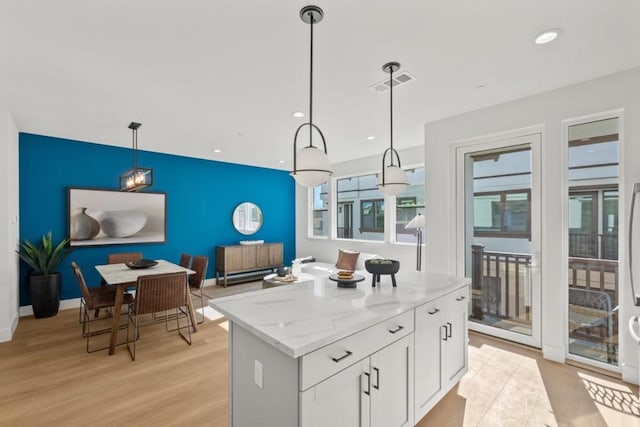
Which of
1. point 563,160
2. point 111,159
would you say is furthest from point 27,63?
point 563,160

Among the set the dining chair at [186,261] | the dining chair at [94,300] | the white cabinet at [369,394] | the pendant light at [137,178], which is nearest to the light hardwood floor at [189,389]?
the dining chair at [94,300]

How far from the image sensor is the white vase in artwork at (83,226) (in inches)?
182

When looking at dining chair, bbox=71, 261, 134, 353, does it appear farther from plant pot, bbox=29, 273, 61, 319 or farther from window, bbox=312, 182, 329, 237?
window, bbox=312, 182, 329, 237

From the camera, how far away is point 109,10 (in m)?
1.78

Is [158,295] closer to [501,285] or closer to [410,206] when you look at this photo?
[501,285]

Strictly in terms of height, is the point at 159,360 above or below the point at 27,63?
below

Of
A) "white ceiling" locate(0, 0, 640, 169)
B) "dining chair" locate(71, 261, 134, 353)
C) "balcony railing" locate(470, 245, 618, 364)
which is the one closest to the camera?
"white ceiling" locate(0, 0, 640, 169)

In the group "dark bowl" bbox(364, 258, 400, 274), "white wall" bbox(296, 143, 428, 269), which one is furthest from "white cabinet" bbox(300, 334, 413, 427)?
"white wall" bbox(296, 143, 428, 269)

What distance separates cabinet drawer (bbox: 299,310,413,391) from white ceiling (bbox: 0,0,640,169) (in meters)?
1.89

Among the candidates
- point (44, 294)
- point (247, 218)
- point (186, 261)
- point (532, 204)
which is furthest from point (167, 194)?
point (532, 204)

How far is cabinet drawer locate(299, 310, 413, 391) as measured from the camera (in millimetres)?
1251

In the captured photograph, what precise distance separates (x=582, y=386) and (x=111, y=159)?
6.74 m

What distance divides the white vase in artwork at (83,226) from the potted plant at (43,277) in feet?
1.31

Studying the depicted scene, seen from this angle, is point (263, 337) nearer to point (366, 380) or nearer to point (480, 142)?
point (366, 380)
